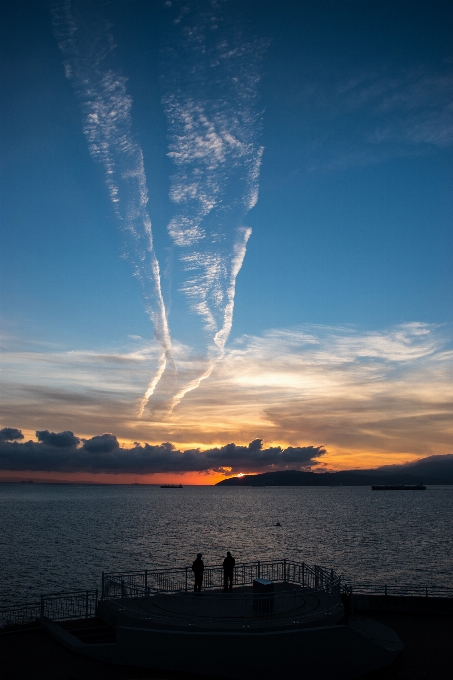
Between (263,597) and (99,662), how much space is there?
16.2 feet

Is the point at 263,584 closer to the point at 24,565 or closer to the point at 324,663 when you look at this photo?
the point at 324,663

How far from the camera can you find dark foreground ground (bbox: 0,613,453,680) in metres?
14.4

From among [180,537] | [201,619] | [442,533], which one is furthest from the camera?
[442,533]

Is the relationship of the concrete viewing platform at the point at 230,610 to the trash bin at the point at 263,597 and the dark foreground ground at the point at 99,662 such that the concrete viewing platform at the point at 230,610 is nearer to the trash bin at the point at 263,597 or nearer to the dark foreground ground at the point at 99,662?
the trash bin at the point at 263,597

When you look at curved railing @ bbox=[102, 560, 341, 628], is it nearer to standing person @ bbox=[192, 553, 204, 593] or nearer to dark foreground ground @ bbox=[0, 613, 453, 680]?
standing person @ bbox=[192, 553, 204, 593]

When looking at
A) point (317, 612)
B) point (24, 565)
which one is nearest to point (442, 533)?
point (24, 565)

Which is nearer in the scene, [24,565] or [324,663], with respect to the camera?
[324,663]

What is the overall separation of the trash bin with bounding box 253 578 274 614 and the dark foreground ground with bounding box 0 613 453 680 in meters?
3.00

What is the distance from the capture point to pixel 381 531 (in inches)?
3644

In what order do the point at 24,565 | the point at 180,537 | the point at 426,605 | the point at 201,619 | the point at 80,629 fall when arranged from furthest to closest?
the point at 180,537 < the point at 24,565 < the point at 426,605 < the point at 80,629 < the point at 201,619

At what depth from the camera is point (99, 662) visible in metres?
15.2

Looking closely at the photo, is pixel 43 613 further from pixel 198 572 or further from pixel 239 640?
pixel 239 640

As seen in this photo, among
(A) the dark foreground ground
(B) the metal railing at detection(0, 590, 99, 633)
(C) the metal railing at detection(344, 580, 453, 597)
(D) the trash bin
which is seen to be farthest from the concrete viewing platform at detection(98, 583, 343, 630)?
(C) the metal railing at detection(344, 580, 453, 597)

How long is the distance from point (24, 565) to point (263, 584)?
46408mm
